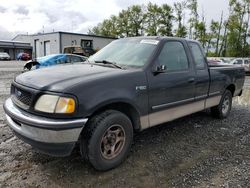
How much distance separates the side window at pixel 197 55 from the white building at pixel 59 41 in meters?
35.8

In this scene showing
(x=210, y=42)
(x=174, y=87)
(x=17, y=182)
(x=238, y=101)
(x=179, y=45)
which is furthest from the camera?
(x=210, y=42)

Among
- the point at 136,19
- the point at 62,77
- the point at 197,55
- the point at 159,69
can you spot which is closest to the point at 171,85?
the point at 159,69

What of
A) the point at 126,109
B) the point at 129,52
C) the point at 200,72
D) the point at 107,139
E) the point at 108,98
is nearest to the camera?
the point at 108,98

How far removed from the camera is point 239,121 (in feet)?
19.8

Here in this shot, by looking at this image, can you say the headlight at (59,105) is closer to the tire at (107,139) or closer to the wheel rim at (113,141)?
the tire at (107,139)

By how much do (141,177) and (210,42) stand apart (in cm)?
4158

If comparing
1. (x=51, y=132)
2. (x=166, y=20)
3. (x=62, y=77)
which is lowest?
(x=51, y=132)

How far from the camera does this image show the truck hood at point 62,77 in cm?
306

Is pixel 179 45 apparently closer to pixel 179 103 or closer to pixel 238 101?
pixel 179 103

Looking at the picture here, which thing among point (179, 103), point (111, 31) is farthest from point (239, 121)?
point (111, 31)

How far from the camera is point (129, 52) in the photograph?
4289mm

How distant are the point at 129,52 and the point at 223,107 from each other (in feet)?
10.2

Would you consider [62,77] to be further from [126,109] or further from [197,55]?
[197,55]

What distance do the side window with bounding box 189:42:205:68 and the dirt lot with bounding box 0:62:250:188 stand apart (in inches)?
53.0
